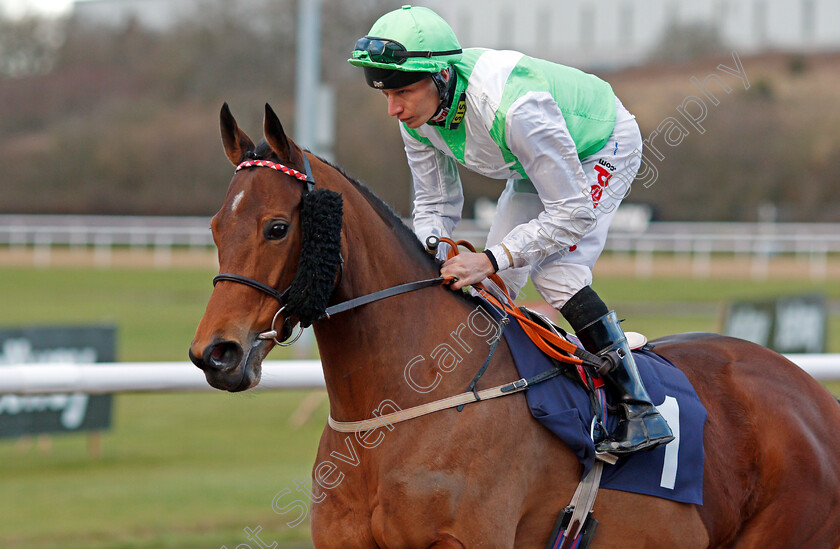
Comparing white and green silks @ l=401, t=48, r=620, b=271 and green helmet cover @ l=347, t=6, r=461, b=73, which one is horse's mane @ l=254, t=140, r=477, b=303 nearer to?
white and green silks @ l=401, t=48, r=620, b=271

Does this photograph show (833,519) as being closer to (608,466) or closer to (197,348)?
(608,466)

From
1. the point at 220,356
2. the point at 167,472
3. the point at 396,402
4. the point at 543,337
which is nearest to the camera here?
the point at 220,356

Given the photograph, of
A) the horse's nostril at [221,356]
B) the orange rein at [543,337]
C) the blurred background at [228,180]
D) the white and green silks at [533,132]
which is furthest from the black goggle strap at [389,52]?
the blurred background at [228,180]

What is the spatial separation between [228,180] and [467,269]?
2776cm

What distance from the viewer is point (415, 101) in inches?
117

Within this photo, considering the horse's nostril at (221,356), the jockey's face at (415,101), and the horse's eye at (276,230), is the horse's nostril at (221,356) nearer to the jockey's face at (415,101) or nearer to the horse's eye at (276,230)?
the horse's eye at (276,230)

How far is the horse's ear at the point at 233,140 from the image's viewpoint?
2812 millimetres

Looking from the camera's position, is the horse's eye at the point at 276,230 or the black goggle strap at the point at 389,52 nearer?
the horse's eye at the point at 276,230

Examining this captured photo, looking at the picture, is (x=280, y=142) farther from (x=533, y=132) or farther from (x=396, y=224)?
(x=533, y=132)

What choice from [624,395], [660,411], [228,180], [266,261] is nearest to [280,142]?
[266,261]

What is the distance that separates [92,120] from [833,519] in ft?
111

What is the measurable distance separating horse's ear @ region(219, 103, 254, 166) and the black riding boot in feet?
3.69

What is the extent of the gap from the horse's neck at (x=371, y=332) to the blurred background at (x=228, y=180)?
2.76 meters

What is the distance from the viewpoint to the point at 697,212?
26.8 meters
